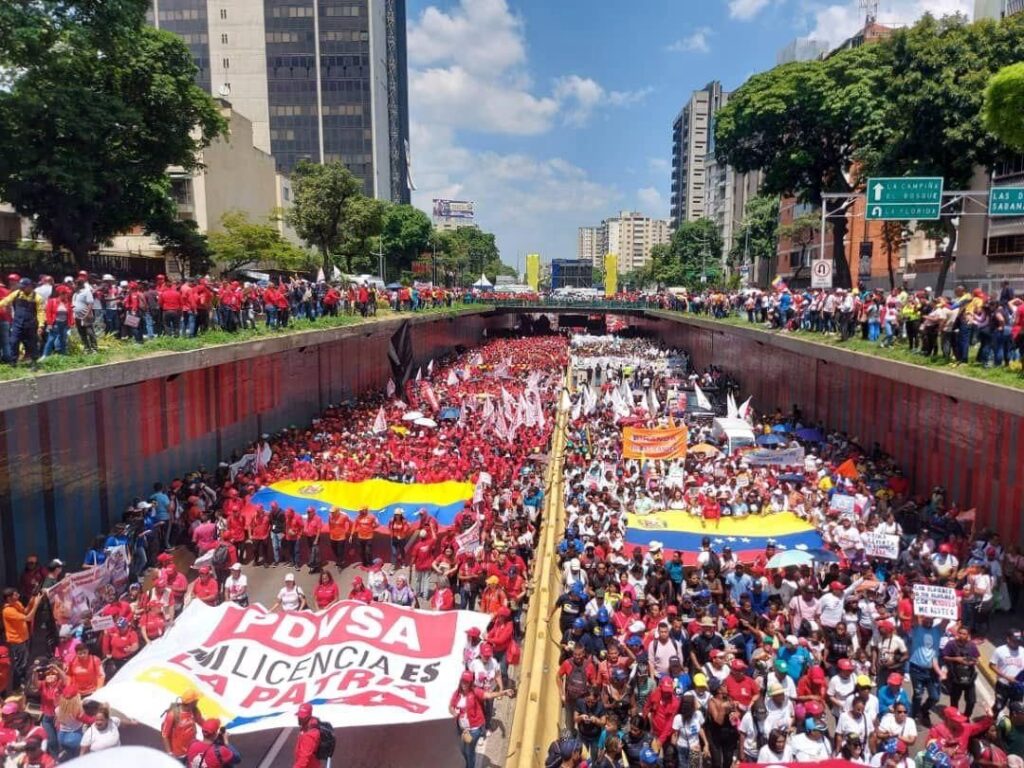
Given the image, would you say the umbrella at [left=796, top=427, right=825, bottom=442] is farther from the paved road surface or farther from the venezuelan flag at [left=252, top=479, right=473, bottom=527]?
the paved road surface

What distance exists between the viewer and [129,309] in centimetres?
1603

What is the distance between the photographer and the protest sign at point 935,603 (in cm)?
965

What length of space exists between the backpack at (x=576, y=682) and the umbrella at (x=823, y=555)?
562cm

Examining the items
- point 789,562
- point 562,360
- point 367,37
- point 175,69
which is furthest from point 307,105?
point 789,562

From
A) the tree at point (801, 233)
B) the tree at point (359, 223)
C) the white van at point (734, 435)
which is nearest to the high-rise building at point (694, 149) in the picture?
the tree at point (801, 233)

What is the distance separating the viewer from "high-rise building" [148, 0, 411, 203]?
305ft

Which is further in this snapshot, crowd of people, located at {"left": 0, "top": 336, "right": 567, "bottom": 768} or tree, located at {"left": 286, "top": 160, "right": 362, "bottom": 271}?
tree, located at {"left": 286, "top": 160, "right": 362, "bottom": 271}

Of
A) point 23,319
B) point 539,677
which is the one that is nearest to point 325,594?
point 539,677

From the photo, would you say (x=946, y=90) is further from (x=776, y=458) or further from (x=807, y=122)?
(x=776, y=458)

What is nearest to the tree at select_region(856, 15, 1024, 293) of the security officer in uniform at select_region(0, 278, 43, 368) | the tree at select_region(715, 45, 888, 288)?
the tree at select_region(715, 45, 888, 288)

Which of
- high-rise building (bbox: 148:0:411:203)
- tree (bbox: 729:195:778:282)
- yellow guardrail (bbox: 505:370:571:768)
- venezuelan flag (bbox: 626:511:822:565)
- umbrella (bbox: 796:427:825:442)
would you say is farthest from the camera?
high-rise building (bbox: 148:0:411:203)

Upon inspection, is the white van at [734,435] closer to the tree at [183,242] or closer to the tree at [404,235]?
the tree at [183,242]

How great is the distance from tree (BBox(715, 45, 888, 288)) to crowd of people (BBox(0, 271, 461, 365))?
23619 millimetres

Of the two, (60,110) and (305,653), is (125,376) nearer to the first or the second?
(305,653)
